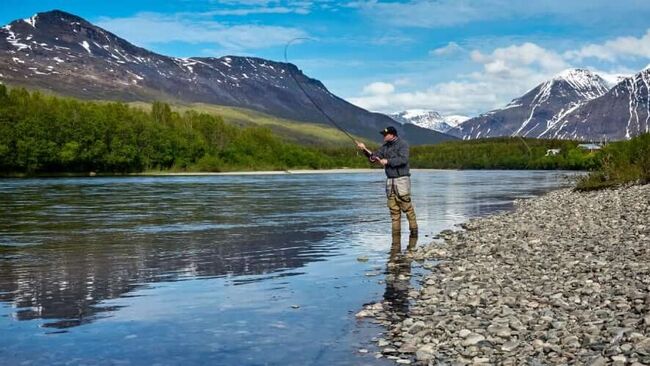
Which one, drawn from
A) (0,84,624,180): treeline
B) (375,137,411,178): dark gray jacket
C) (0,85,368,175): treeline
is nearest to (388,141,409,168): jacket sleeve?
(375,137,411,178): dark gray jacket

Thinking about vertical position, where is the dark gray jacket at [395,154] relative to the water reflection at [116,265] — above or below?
above

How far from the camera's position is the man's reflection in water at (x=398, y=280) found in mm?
10531

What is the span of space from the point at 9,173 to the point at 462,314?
11052 cm

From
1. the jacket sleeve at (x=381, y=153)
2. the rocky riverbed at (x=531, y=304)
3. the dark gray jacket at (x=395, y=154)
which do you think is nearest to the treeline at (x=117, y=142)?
the dark gray jacket at (x=395, y=154)

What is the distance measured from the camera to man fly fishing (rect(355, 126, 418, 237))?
17500 mm

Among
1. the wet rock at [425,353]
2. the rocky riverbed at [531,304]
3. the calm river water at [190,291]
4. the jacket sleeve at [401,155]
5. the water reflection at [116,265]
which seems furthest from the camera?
the jacket sleeve at [401,155]

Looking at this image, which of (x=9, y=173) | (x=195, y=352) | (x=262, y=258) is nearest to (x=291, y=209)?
(x=262, y=258)

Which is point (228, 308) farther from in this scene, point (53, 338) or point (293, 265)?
point (293, 265)

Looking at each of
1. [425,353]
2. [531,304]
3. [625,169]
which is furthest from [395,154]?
[625,169]

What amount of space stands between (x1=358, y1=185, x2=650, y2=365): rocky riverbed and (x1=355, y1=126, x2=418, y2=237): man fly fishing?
1526mm

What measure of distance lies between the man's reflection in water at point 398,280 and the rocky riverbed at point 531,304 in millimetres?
123

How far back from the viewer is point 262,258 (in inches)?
656

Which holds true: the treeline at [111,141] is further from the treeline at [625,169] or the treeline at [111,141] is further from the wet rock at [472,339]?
the wet rock at [472,339]

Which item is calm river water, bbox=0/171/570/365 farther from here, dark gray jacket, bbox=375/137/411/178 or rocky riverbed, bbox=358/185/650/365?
dark gray jacket, bbox=375/137/411/178
